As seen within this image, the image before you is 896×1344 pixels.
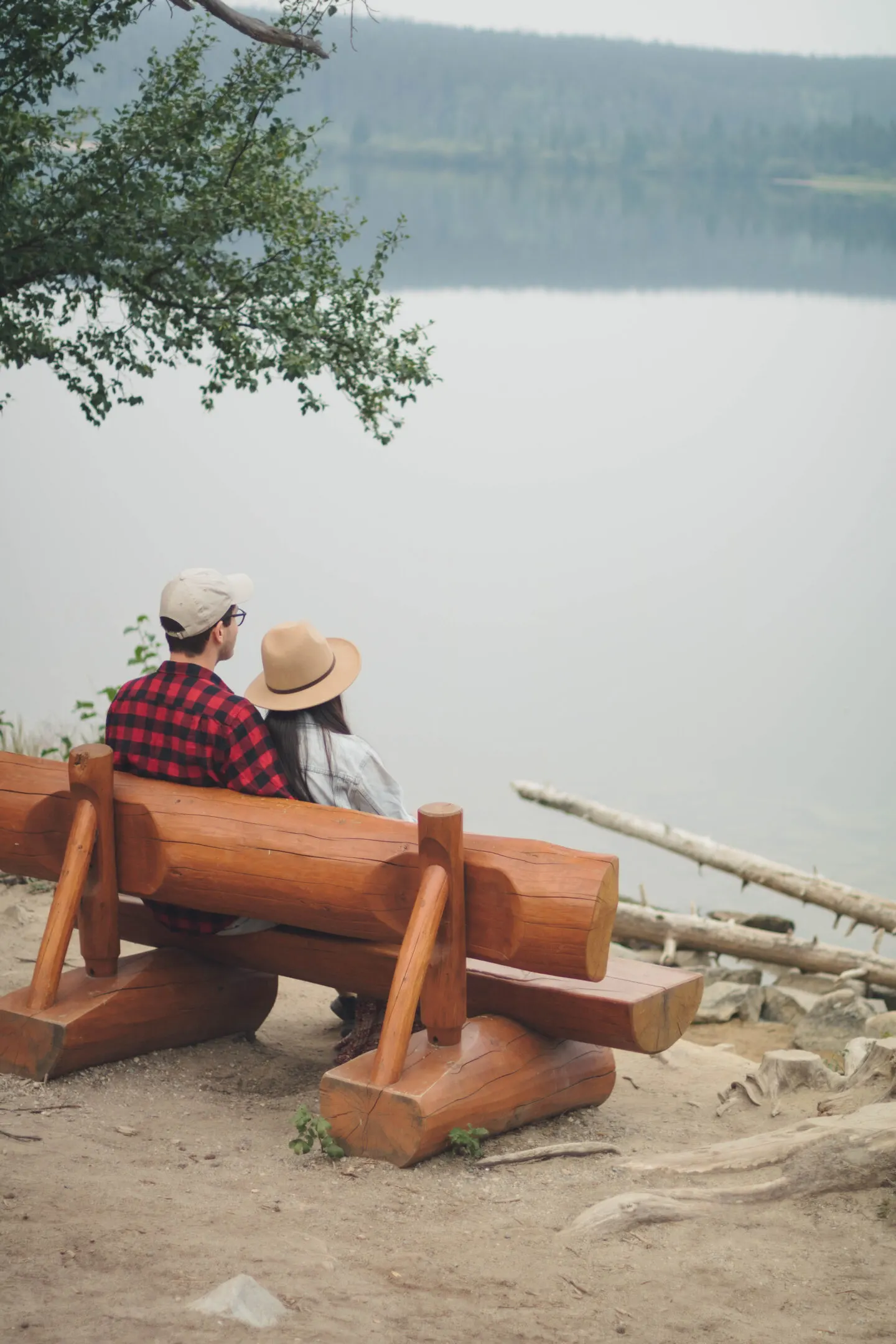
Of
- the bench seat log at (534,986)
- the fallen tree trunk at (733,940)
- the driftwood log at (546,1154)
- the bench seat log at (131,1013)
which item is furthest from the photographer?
the fallen tree trunk at (733,940)

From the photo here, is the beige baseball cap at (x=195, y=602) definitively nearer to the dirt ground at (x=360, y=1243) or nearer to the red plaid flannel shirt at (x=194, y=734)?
the red plaid flannel shirt at (x=194, y=734)

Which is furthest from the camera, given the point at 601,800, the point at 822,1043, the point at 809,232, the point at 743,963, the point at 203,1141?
the point at 809,232

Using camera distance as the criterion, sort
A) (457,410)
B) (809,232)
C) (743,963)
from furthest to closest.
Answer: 1. (809,232)
2. (457,410)
3. (743,963)

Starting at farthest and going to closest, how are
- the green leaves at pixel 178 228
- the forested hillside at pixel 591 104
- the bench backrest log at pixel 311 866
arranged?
1. the forested hillside at pixel 591 104
2. the green leaves at pixel 178 228
3. the bench backrest log at pixel 311 866

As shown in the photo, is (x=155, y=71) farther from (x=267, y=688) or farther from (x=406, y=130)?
(x=406, y=130)

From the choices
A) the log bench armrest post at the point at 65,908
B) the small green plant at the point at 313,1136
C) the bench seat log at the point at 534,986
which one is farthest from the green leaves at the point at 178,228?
the small green plant at the point at 313,1136

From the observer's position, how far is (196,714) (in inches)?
163

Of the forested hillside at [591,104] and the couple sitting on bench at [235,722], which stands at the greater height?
the forested hillside at [591,104]

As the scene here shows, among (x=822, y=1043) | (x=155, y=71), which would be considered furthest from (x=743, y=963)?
(x=155, y=71)

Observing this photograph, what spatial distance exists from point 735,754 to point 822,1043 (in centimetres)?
666

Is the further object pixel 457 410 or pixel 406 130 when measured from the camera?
pixel 457 410

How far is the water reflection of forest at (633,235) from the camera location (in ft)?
96.5

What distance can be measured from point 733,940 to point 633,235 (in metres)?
30.9

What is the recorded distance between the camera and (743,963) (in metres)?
8.29
